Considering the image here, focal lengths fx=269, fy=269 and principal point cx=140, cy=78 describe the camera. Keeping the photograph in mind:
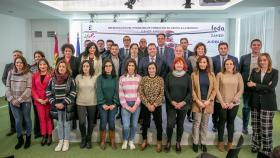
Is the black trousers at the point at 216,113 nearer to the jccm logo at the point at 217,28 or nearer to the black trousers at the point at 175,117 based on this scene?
the black trousers at the point at 175,117

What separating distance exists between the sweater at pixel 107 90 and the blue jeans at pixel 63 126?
55cm

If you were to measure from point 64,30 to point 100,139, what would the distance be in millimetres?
6676

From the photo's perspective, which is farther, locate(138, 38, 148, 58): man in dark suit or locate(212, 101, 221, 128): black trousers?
locate(138, 38, 148, 58): man in dark suit

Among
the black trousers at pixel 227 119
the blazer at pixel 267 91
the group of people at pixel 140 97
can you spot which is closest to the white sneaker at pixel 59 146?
the group of people at pixel 140 97

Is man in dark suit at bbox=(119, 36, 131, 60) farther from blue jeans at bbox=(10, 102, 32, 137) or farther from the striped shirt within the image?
blue jeans at bbox=(10, 102, 32, 137)

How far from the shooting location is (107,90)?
3918 millimetres

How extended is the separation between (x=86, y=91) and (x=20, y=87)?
99cm

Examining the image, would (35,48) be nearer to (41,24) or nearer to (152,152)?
(41,24)

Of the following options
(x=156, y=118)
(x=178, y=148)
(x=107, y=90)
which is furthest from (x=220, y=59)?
(x=107, y=90)

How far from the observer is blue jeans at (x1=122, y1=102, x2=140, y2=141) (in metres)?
3.95

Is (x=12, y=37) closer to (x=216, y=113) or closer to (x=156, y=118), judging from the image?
(x=156, y=118)

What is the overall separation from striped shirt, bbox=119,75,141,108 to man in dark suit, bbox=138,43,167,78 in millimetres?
387

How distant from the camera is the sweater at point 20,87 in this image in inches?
156

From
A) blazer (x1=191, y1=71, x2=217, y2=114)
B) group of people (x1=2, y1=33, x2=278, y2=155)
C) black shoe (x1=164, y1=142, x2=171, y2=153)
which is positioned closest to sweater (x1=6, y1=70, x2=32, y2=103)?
group of people (x1=2, y1=33, x2=278, y2=155)
